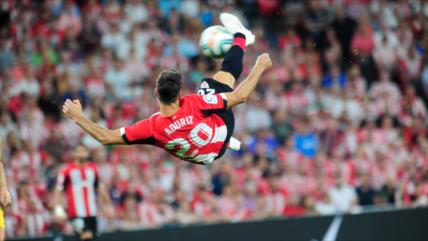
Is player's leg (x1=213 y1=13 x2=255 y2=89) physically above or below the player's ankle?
below

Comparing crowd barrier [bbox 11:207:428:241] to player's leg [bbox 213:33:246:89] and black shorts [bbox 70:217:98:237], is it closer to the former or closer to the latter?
black shorts [bbox 70:217:98:237]

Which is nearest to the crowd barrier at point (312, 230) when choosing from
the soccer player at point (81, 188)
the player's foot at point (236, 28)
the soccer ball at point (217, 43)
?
the soccer player at point (81, 188)

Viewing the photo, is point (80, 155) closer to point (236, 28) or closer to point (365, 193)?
point (236, 28)

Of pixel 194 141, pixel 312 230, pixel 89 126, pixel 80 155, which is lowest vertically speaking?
pixel 312 230

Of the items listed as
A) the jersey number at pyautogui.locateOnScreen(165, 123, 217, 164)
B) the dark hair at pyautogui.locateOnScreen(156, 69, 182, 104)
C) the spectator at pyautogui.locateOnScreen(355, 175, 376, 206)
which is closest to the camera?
the dark hair at pyautogui.locateOnScreen(156, 69, 182, 104)

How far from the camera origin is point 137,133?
9.62m

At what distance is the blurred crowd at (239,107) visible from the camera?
16.5 metres

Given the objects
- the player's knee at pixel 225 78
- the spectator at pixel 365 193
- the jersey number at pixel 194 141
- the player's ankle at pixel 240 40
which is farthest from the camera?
the spectator at pixel 365 193

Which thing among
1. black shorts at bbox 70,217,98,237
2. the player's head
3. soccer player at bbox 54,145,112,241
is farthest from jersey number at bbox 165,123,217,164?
the player's head

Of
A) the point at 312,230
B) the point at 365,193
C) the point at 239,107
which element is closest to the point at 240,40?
the point at 312,230

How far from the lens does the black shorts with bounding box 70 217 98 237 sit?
561 inches

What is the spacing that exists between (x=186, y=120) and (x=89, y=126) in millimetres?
873

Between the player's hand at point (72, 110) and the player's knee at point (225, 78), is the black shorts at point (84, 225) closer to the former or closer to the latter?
the player's knee at point (225, 78)

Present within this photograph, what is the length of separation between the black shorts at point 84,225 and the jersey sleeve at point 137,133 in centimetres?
484
